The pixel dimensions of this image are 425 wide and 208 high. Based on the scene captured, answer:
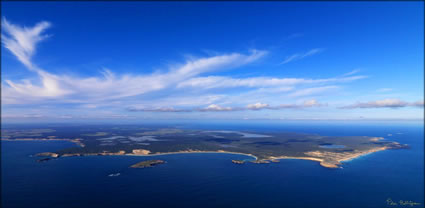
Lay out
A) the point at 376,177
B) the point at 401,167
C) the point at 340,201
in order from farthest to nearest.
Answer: the point at 401,167 < the point at 376,177 < the point at 340,201

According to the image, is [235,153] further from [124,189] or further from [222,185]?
[124,189]

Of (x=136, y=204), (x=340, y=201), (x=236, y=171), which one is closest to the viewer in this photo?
(x=136, y=204)

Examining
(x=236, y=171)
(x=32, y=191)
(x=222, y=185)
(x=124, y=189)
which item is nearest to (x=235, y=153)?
(x=236, y=171)

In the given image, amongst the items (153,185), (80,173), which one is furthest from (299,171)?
(80,173)

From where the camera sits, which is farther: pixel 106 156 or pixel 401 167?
pixel 106 156

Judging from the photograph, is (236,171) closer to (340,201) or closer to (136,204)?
(340,201)

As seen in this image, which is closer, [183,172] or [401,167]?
[183,172]
